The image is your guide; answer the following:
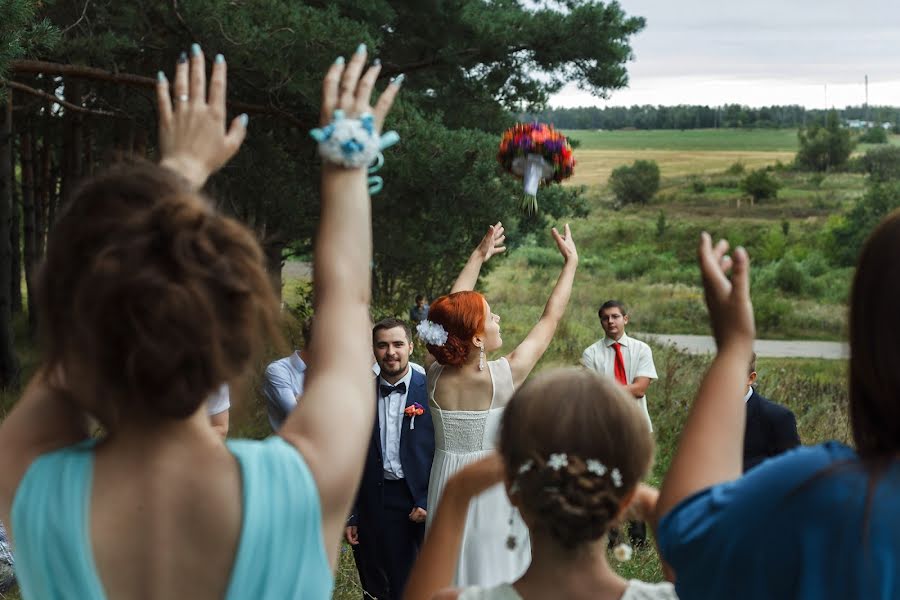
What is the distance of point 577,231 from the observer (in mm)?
84125

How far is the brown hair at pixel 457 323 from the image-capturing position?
5.78m

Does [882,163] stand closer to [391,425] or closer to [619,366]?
[619,366]

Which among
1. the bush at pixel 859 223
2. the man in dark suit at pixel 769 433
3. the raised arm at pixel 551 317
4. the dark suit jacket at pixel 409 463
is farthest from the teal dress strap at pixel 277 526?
the bush at pixel 859 223

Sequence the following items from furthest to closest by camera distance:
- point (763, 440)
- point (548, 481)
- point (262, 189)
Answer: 1. point (262, 189)
2. point (763, 440)
3. point (548, 481)

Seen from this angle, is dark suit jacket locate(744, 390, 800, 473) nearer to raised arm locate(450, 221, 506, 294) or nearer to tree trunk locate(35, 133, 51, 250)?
raised arm locate(450, 221, 506, 294)

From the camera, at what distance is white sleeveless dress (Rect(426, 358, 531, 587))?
5.37 m

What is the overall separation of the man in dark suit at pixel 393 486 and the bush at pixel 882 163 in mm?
80374

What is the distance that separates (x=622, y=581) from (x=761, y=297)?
50897 millimetres

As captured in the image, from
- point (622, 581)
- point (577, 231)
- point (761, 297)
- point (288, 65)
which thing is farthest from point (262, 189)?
point (577, 231)

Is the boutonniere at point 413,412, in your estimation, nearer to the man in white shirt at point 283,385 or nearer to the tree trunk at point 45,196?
the man in white shirt at point 283,385

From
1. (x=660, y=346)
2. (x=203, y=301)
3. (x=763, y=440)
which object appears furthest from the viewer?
(x=660, y=346)

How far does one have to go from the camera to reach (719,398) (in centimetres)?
177

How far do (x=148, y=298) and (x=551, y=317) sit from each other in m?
4.25

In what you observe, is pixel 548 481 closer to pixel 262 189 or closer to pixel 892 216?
pixel 892 216
